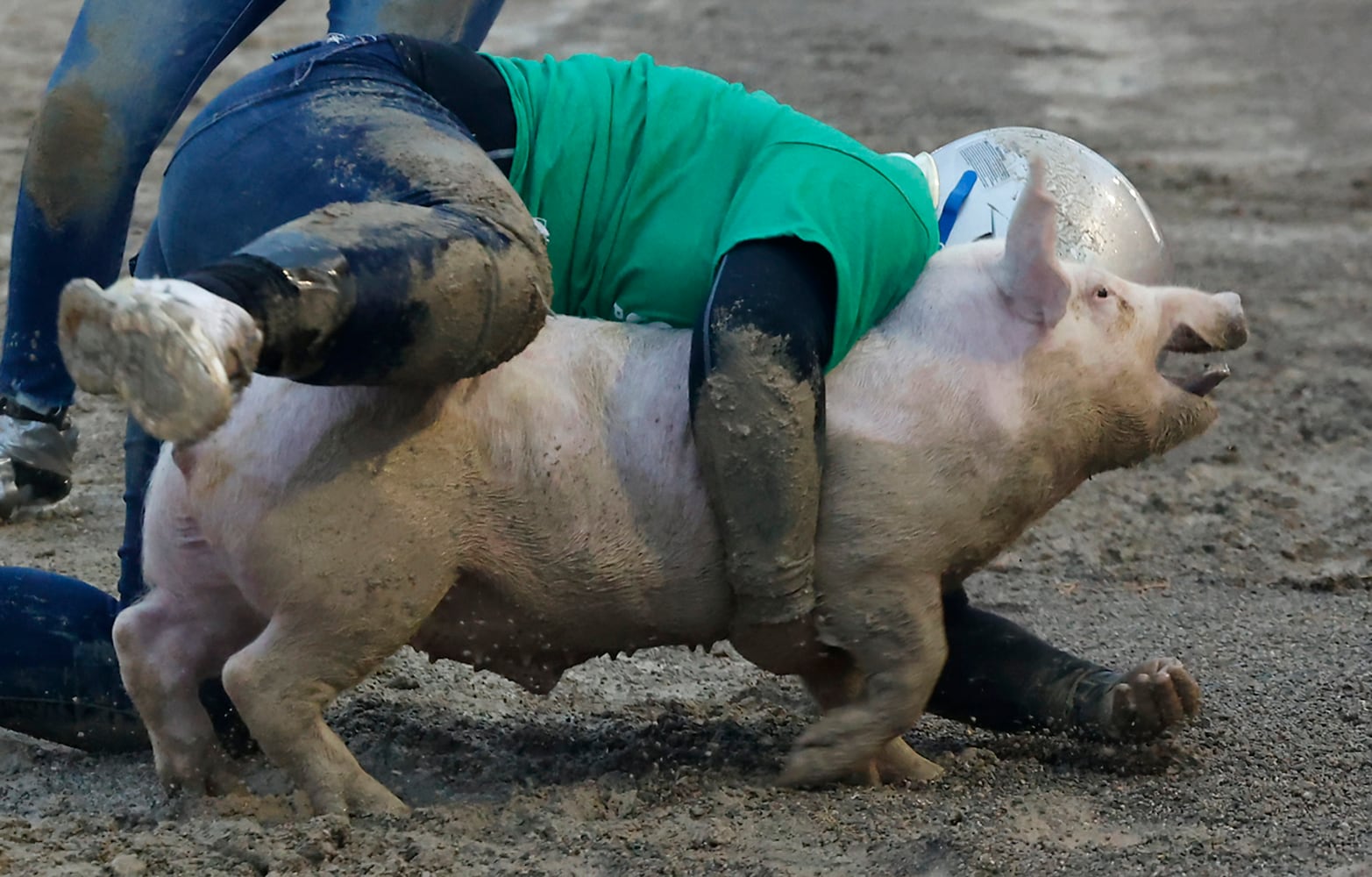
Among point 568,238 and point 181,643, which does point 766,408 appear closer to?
point 568,238

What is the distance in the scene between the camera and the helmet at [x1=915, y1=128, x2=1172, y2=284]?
9.46 feet

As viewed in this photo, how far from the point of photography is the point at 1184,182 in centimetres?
741

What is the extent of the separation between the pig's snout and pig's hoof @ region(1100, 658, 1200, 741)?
502 millimetres

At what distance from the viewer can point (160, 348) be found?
176cm

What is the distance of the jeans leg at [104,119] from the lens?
304 cm

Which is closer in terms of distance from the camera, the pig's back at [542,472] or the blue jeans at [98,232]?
the pig's back at [542,472]

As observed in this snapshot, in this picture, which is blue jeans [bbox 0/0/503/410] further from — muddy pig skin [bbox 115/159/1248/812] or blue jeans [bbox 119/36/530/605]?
muddy pig skin [bbox 115/159/1248/812]

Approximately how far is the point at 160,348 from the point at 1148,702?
1.62 metres

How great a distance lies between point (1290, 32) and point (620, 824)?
9272mm

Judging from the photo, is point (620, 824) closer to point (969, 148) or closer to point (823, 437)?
point (823, 437)

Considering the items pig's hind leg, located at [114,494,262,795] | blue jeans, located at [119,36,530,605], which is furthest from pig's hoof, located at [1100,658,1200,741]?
pig's hind leg, located at [114,494,262,795]

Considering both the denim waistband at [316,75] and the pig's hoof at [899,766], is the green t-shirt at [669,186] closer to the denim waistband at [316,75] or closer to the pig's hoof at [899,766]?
the denim waistband at [316,75]

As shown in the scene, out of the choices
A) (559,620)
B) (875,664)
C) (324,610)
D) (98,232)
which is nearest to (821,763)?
(875,664)

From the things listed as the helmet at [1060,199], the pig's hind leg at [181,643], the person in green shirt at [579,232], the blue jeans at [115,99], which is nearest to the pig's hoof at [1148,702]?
the person in green shirt at [579,232]
